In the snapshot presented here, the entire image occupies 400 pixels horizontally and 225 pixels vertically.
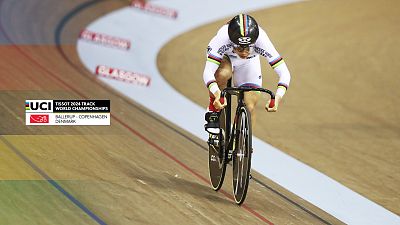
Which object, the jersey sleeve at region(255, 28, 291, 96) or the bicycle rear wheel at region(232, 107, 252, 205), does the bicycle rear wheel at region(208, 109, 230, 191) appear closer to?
the bicycle rear wheel at region(232, 107, 252, 205)

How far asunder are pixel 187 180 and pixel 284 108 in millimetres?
3370

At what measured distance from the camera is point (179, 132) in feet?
30.1

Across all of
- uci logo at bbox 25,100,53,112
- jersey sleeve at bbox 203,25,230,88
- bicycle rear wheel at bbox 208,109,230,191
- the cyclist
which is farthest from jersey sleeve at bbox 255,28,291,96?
uci logo at bbox 25,100,53,112

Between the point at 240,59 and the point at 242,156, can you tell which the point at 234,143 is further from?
the point at 240,59

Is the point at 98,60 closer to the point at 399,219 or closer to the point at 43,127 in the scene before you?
the point at 43,127

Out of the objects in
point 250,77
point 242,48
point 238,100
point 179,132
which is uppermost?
point 242,48

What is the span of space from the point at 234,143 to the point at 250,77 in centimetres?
50

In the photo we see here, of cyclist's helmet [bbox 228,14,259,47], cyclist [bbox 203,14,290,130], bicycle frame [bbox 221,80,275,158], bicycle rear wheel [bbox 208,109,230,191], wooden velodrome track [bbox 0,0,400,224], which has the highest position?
cyclist's helmet [bbox 228,14,259,47]

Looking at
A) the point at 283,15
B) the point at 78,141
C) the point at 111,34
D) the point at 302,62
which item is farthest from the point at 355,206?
the point at 283,15

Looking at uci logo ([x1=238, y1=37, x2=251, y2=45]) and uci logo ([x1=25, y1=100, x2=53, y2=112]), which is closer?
uci logo ([x1=238, y1=37, x2=251, y2=45])

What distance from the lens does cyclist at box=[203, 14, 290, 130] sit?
6238 mm
